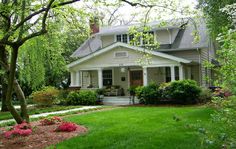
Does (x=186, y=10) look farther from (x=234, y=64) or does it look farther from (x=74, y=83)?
(x=74, y=83)

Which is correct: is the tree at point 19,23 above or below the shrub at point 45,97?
above

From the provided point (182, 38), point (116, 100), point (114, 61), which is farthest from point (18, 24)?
point (182, 38)

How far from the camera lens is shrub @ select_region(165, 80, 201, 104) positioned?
18594 mm

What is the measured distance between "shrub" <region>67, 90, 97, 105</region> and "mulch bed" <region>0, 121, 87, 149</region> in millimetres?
11867

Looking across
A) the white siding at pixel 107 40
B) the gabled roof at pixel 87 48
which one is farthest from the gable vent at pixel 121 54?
the gabled roof at pixel 87 48

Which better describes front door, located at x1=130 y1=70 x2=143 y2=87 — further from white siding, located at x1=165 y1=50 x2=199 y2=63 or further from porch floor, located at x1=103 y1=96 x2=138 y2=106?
white siding, located at x1=165 y1=50 x2=199 y2=63

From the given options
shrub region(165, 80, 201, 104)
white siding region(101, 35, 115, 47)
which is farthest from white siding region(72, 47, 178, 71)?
shrub region(165, 80, 201, 104)

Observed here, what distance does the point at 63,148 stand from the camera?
24.6 feet

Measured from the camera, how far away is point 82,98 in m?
22.0

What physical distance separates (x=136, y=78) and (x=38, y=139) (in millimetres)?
17042

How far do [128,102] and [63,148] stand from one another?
14982 mm

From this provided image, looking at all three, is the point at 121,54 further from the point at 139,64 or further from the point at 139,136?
the point at 139,136

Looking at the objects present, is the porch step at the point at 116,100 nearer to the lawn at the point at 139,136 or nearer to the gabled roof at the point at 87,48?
the gabled roof at the point at 87,48

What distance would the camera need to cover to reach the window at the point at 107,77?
1035 inches
